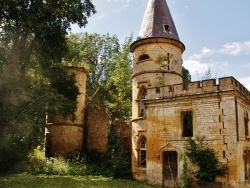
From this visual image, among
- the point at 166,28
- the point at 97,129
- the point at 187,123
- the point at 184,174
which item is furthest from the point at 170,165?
the point at 97,129

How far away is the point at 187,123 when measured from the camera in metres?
15.3

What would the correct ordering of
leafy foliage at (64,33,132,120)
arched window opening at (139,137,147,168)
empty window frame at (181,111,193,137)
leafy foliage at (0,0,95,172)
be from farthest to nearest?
leafy foliage at (64,33,132,120) < arched window opening at (139,137,147,168) < leafy foliage at (0,0,95,172) < empty window frame at (181,111,193,137)

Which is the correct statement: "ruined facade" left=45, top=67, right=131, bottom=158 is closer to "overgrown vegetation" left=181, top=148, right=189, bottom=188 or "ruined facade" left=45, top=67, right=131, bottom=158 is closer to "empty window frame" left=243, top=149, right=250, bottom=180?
"overgrown vegetation" left=181, top=148, right=189, bottom=188

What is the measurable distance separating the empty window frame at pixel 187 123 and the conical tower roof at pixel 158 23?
18.3 feet

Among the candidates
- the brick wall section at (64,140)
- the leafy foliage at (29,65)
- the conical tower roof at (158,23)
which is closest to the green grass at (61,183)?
the leafy foliage at (29,65)

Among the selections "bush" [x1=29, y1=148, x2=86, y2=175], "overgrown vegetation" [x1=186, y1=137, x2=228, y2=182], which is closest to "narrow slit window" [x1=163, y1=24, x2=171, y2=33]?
"overgrown vegetation" [x1=186, y1=137, x2=228, y2=182]

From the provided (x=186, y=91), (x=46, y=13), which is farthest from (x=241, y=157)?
(x=46, y=13)

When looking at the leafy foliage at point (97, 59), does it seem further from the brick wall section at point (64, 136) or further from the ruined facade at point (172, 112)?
the ruined facade at point (172, 112)

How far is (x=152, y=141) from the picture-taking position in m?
16.0

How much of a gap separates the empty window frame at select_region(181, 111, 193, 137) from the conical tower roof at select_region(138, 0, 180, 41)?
5.58 meters

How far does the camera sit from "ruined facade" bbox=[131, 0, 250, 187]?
13844mm

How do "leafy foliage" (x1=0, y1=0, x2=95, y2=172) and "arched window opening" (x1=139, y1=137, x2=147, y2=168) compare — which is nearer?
"leafy foliage" (x1=0, y1=0, x2=95, y2=172)

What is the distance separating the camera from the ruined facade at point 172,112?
1384cm

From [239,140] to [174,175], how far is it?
392 centimetres
